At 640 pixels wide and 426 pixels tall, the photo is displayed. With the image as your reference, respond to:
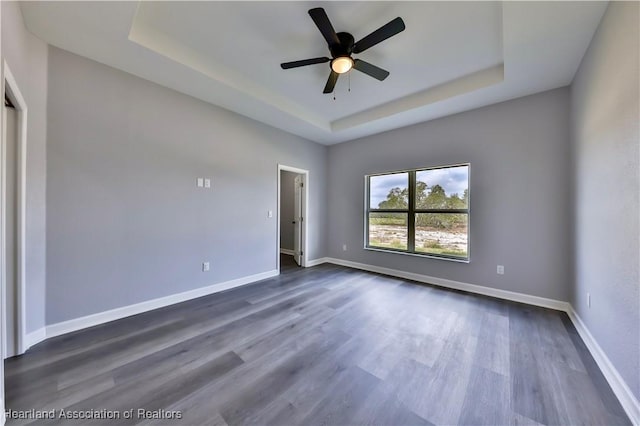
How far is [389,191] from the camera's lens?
4.58 meters

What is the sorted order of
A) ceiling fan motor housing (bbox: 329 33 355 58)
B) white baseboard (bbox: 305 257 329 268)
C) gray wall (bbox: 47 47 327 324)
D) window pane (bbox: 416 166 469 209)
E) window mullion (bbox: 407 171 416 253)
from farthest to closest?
white baseboard (bbox: 305 257 329 268) → window mullion (bbox: 407 171 416 253) → window pane (bbox: 416 166 469 209) → gray wall (bbox: 47 47 327 324) → ceiling fan motor housing (bbox: 329 33 355 58)

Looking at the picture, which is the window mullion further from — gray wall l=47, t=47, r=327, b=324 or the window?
gray wall l=47, t=47, r=327, b=324

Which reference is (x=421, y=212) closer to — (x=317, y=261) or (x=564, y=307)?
(x=564, y=307)

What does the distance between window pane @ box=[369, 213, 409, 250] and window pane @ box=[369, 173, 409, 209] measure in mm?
192

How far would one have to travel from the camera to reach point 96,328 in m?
2.40

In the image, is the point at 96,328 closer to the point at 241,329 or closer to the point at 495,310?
the point at 241,329

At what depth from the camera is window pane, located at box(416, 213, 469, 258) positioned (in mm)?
3693

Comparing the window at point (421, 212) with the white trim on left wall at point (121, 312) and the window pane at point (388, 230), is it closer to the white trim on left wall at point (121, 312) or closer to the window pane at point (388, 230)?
the window pane at point (388, 230)

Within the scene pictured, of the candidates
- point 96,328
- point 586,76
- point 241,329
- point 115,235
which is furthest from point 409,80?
point 96,328

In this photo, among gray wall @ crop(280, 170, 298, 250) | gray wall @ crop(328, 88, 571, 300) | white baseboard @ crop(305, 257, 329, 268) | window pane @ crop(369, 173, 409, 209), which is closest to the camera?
gray wall @ crop(328, 88, 571, 300)

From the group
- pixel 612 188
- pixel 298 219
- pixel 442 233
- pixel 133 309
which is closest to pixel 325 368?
pixel 133 309

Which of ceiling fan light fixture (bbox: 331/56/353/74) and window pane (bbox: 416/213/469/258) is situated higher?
ceiling fan light fixture (bbox: 331/56/353/74)

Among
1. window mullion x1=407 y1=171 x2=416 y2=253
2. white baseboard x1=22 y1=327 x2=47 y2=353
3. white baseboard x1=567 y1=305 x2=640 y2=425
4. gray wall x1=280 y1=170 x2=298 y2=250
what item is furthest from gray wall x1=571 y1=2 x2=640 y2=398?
gray wall x1=280 y1=170 x2=298 y2=250

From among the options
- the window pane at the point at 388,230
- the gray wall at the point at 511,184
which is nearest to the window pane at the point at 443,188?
the gray wall at the point at 511,184
